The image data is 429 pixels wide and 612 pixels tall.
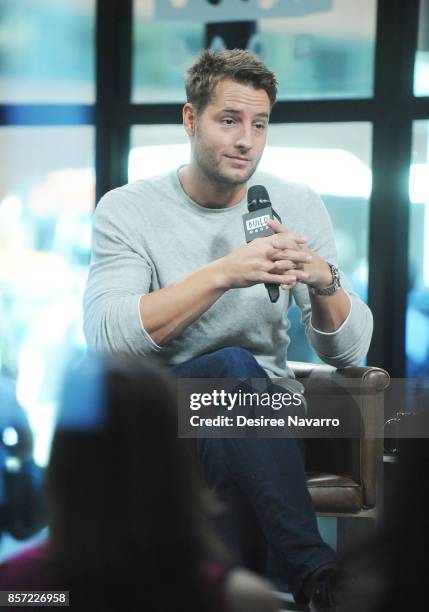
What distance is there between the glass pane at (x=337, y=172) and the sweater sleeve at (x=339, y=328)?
1819mm

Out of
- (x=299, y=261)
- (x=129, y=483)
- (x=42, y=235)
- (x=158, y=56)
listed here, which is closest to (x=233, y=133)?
(x=299, y=261)

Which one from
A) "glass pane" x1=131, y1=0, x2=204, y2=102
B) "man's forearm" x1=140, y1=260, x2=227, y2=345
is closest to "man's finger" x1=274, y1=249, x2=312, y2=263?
"man's forearm" x1=140, y1=260, x2=227, y2=345

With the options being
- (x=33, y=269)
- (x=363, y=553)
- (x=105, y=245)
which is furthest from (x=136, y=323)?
(x=33, y=269)

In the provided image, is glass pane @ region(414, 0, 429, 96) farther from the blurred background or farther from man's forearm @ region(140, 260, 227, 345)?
man's forearm @ region(140, 260, 227, 345)

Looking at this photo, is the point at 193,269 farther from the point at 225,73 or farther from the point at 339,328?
the point at 225,73

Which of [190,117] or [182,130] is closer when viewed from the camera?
[190,117]

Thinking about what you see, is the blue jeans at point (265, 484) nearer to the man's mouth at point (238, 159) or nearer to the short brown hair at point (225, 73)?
the man's mouth at point (238, 159)

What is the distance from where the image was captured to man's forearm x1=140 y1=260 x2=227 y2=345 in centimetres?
173

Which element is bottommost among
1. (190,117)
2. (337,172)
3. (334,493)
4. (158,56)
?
(334,493)

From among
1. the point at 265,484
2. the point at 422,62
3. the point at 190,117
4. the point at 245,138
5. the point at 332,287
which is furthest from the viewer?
the point at 422,62

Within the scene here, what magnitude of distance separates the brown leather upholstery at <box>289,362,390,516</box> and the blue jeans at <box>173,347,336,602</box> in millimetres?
416

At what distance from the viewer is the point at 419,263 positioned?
153 inches

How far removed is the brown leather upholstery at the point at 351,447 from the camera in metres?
2.11

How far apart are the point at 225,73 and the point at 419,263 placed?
A: 215 cm
